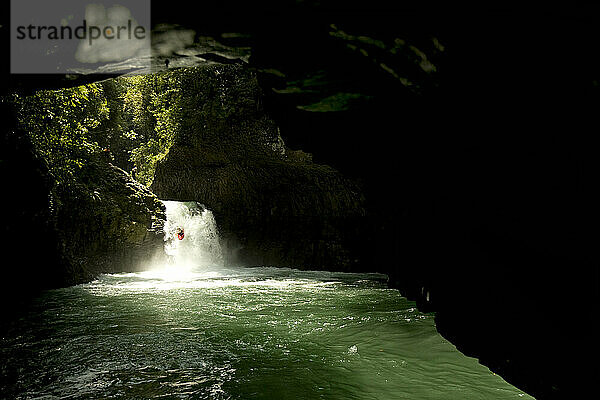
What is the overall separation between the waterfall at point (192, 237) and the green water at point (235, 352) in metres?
7.79

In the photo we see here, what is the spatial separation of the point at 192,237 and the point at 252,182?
3.15 m

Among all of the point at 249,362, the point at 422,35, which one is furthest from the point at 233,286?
the point at 422,35

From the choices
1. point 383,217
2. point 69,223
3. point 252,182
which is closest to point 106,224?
point 69,223

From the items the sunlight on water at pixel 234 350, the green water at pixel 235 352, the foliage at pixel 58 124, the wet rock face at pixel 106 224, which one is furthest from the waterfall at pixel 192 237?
the green water at pixel 235 352

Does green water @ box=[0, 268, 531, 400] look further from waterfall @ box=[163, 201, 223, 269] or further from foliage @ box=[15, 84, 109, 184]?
waterfall @ box=[163, 201, 223, 269]

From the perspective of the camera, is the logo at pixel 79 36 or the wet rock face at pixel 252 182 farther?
the wet rock face at pixel 252 182

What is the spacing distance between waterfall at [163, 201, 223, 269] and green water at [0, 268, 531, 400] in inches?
307

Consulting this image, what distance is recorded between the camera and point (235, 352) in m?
5.02

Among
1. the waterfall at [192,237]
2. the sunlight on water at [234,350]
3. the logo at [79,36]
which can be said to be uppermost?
the logo at [79,36]

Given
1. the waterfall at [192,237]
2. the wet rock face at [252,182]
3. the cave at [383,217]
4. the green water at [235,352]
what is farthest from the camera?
the waterfall at [192,237]

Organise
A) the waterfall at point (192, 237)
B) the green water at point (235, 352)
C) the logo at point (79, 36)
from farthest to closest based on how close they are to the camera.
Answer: the waterfall at point (192, 237) < the logo at point (79, 36) < the green water at point (235, 352)

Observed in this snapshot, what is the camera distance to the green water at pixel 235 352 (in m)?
3.88

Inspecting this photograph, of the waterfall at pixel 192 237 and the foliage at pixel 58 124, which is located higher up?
the foliage at pixel 58 124

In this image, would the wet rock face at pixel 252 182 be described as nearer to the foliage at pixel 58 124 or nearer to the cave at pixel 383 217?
the foliage at pixel 58 124
